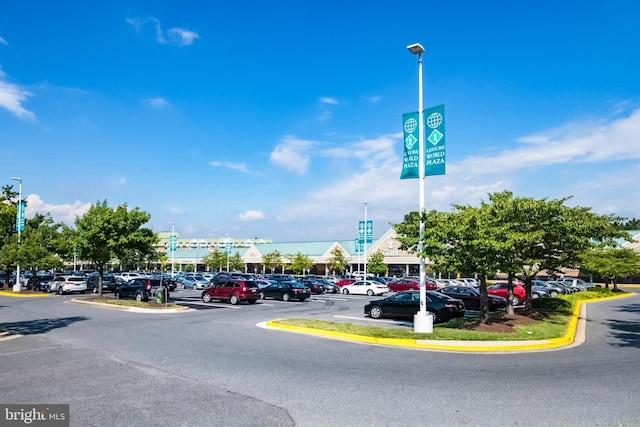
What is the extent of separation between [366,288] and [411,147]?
2996 cm

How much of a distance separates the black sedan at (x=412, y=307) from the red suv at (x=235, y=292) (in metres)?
9.72

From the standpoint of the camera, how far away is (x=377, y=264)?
235ft

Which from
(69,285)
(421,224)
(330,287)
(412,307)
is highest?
(421,224)

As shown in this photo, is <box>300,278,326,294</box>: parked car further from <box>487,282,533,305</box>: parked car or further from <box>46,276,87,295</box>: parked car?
<box>46,276,87,295</box>: parked car

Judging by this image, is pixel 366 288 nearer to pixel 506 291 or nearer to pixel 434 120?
pixel 506 291

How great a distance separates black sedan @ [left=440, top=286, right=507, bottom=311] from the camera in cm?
2555

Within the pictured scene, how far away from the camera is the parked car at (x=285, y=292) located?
1303 inches

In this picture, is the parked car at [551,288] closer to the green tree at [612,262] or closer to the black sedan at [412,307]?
the green tree at [612,262]

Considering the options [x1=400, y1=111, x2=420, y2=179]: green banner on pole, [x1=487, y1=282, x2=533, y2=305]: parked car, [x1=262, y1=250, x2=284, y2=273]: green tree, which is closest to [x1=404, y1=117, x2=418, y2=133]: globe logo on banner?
[x1=400, y1=111, x2=420, y2=179]: green banner on pole

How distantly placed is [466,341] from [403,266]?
6348cm

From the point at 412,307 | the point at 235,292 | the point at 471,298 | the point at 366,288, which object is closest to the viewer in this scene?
the point at 412,307

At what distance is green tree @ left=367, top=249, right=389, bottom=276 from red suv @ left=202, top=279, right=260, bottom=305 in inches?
1687

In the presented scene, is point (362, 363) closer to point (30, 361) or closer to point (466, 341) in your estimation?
point (466, 341)

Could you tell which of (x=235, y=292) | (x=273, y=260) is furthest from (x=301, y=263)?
(x=235, y=292)
